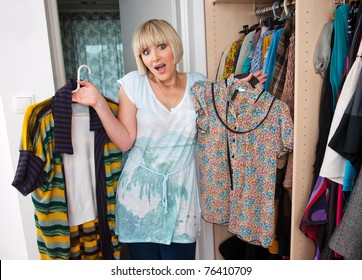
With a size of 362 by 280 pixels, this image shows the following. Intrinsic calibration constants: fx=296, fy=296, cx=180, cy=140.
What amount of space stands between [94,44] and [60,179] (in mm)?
2628

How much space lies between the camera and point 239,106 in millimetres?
1245

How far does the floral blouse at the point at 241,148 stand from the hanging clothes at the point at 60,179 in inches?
15.6

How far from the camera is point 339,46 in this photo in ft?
3.31

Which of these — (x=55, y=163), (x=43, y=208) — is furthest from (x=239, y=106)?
(x=43, y=208)

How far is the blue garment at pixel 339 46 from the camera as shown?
996mm

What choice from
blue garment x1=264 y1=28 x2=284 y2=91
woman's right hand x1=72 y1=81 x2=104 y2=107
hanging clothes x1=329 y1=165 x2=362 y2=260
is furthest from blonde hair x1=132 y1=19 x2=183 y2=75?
hanging clothes x1=329 y1=165 x2=362 y2=260

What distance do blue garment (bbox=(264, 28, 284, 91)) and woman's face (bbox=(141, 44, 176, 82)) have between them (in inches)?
16.4

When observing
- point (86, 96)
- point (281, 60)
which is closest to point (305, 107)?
point (281, 60)

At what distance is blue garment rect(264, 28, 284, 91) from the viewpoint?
1235mm

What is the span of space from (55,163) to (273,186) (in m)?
0.87

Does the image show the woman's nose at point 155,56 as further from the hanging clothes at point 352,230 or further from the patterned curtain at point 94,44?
the patterned curtain at point 94,44

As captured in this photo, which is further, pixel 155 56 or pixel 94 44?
pixel 94 44

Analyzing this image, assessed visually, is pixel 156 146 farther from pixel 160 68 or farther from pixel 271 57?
pixel 271 57

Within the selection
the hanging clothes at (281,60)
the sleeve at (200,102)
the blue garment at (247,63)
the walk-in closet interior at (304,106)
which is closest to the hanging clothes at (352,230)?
the walk-in closet interior at (304,106)
